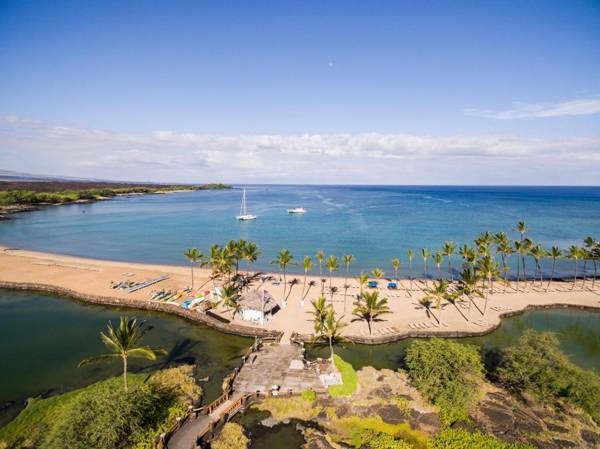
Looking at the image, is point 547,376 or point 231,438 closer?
point 231,438

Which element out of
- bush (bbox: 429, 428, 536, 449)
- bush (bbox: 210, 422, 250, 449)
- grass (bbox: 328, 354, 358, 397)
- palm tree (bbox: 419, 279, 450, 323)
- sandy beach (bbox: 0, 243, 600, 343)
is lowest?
bush (bbox: 210, 422, 250, 449)

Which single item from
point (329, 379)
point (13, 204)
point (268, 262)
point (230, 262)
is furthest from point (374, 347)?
point (13, 204)

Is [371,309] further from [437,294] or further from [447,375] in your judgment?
[447,375]

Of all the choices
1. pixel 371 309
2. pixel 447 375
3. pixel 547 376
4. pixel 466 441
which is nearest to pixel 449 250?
pixel 371 309

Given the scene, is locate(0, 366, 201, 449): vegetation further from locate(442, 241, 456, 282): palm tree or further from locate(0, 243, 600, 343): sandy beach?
locate(442, 241, 456, 282): palm tree

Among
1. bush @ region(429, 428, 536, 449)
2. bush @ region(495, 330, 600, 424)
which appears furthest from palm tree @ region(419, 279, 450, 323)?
bush @ region(429, 428, 536, 449)
